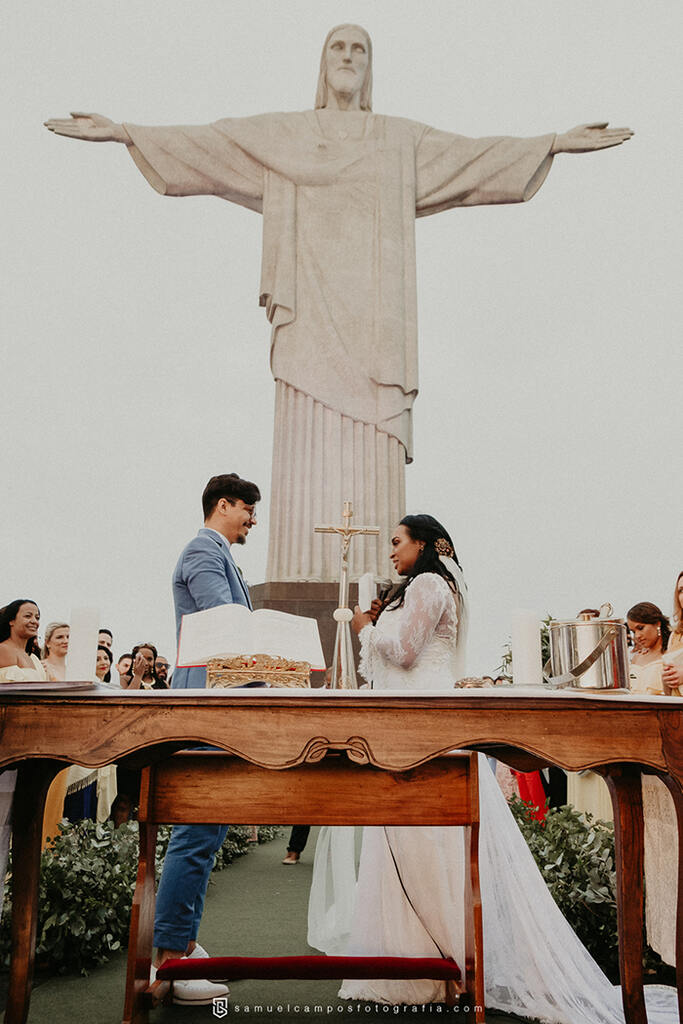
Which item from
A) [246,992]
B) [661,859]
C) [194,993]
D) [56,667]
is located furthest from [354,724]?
[56,667]

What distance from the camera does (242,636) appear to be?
2.02 m

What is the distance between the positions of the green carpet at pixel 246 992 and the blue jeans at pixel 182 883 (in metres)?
0.21

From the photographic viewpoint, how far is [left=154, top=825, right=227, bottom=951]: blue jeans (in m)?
2.60

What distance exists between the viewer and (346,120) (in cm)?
626

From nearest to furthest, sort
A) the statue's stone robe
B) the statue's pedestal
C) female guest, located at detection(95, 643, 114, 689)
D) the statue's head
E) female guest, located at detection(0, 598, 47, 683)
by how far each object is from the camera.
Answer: female guest, located at detection(0, 598, 47, 683), the statue's pedestal, female guest, located at detection(95, 643, 114, 689), the statue's stone robe, the statue's head

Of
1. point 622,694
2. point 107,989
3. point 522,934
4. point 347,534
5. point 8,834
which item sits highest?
point 347,534

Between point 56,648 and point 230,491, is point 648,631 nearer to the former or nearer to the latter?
point 230,491

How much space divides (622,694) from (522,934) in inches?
44.9

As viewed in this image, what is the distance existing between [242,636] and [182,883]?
1061 millimetres

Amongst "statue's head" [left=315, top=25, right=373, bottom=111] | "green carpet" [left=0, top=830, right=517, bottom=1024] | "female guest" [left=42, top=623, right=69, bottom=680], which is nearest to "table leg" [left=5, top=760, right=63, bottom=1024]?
"green carpet" [left=0, top=830, right=517, bottom=1024]

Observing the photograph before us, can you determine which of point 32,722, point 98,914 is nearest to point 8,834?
point 32,722

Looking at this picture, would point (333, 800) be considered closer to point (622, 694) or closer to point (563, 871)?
point (622, 694)

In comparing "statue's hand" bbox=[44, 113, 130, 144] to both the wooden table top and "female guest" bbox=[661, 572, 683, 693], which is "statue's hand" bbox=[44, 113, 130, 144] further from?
the wooden table top

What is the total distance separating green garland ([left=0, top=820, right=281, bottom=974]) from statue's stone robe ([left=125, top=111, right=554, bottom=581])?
2204 mm
